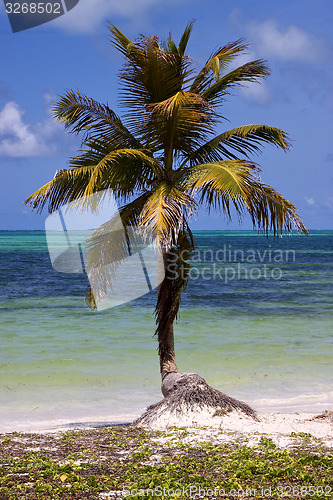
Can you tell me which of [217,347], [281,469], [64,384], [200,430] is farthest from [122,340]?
[281,469]

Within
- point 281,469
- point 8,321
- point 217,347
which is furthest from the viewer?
point 8,321

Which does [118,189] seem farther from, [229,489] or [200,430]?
[229,489]

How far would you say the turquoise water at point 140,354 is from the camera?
11.3 m

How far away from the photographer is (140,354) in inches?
606

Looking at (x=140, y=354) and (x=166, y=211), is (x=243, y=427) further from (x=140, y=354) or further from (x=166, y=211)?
(x=140, y=354)

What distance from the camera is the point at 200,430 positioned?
7.80 metres

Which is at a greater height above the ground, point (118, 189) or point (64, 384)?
point (118, 189)

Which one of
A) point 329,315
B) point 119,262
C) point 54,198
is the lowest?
point 329,315

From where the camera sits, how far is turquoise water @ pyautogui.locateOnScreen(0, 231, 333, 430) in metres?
11.3

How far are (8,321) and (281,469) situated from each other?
52.7 ft

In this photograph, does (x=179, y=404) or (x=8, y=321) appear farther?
(x=8, y=321)

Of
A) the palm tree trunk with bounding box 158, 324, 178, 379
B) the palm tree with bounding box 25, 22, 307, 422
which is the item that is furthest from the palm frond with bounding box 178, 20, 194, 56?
the palm tree trunk with bounding box 158, 324, 178, 379

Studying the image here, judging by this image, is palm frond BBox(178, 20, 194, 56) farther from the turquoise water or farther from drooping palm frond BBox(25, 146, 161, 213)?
the turquoise water

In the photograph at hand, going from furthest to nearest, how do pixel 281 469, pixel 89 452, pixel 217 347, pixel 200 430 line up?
pixel 217 347
pixel 200 430
pixel 89 452
pixel 281 469
